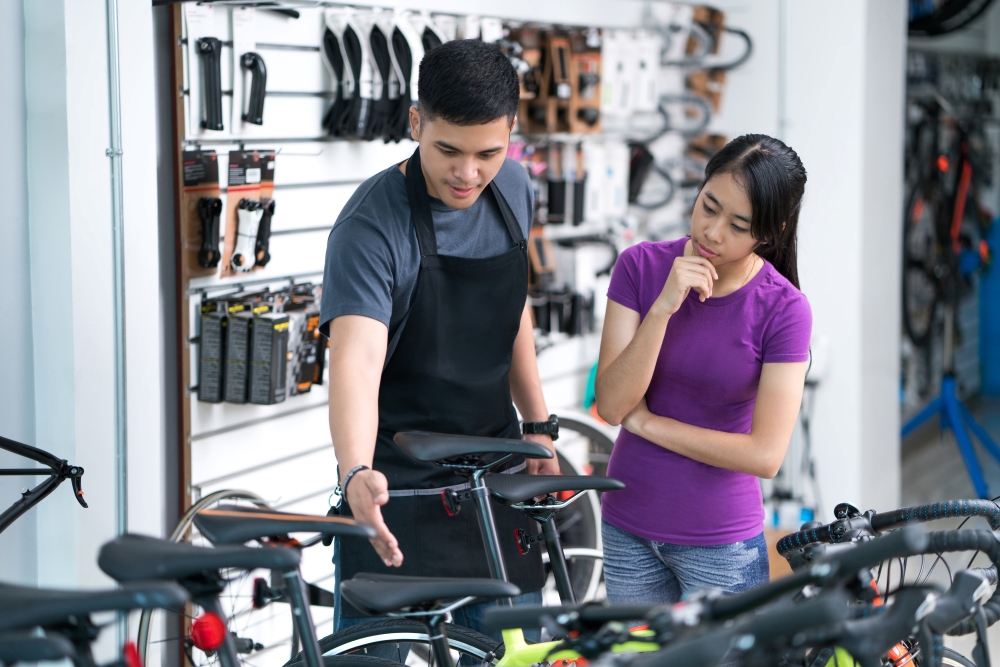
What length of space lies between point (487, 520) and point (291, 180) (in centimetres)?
176

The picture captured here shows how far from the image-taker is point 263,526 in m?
1.45

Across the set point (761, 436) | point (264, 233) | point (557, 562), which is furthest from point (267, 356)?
point (761, 436)

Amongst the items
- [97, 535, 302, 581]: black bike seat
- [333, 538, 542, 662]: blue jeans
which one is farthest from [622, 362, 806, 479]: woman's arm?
[97, 535, 302, 581]: black bike seat

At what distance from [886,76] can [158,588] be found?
15.0 feet

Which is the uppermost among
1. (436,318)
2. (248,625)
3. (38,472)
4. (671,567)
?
(436,318)

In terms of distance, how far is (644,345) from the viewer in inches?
78.3

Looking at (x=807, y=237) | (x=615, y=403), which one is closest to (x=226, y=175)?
(x=615, y=403)

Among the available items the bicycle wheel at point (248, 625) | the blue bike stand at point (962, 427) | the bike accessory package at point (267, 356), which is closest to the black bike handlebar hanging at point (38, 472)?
the bicycle wheel at point (248, 625)

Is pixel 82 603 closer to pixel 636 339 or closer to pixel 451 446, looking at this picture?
pixel 451 446

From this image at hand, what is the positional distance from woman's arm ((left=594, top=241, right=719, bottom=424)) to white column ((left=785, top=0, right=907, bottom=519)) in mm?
3004

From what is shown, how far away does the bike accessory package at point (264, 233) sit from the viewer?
310 centimetres

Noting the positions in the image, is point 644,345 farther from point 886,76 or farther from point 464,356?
point 886,76

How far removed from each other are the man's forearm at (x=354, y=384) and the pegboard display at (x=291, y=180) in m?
1.19

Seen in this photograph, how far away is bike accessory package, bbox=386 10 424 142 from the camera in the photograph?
343cm
